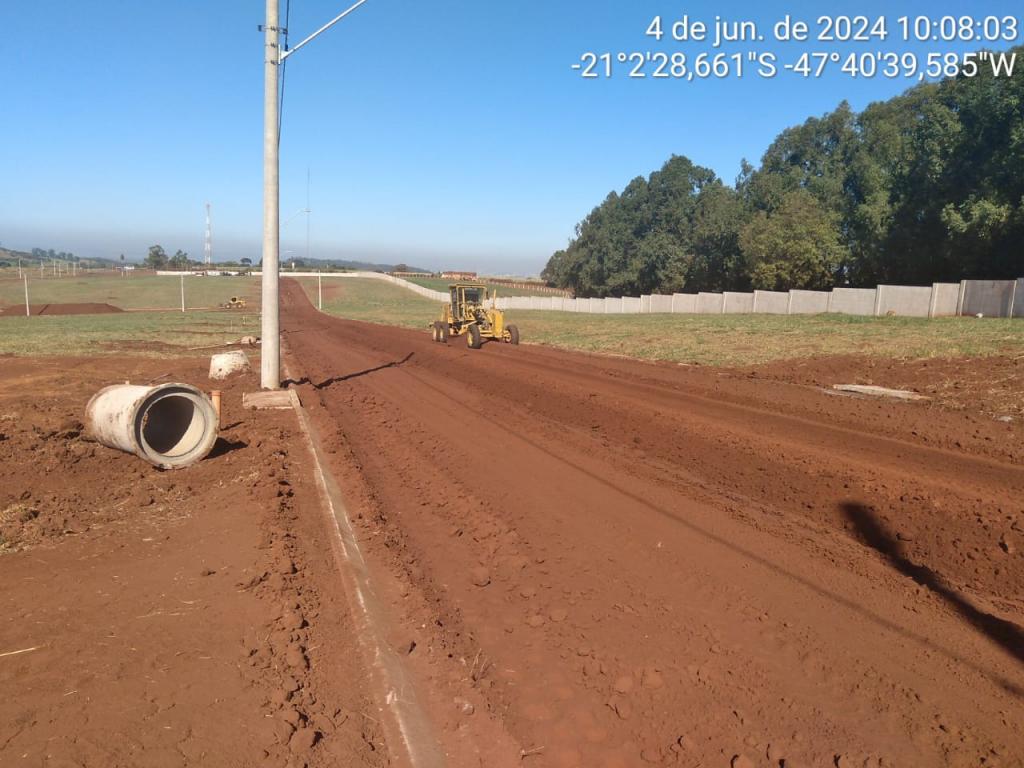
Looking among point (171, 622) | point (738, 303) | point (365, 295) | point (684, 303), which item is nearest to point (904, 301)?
point (738, 303)

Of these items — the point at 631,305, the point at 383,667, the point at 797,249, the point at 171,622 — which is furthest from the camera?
the point at 631,305

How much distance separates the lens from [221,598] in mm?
5648

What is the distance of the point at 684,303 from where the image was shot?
5853cm

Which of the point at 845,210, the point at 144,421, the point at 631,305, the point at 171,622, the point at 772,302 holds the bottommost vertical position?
the point at 171,622

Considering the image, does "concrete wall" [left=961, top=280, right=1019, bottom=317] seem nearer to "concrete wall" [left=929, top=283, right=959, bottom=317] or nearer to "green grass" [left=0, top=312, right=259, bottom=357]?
"concrete wall" [left=929, top=283, right=959, bottom=317]

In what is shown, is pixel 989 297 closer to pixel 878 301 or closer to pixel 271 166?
pixel 878 301

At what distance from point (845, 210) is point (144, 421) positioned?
60.0m

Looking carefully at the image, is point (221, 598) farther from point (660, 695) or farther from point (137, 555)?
point (660, 695)

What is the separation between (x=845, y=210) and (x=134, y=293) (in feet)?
274

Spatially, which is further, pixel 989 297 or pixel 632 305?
pixel 632 305

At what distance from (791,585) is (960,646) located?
1225mm

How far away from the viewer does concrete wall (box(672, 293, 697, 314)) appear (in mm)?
57122

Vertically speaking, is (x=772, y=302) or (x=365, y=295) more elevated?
(x=772, y=302)

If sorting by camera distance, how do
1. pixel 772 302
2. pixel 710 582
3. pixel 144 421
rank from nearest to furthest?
pixel 710 582, pixel 144 421, pixel 772 302
